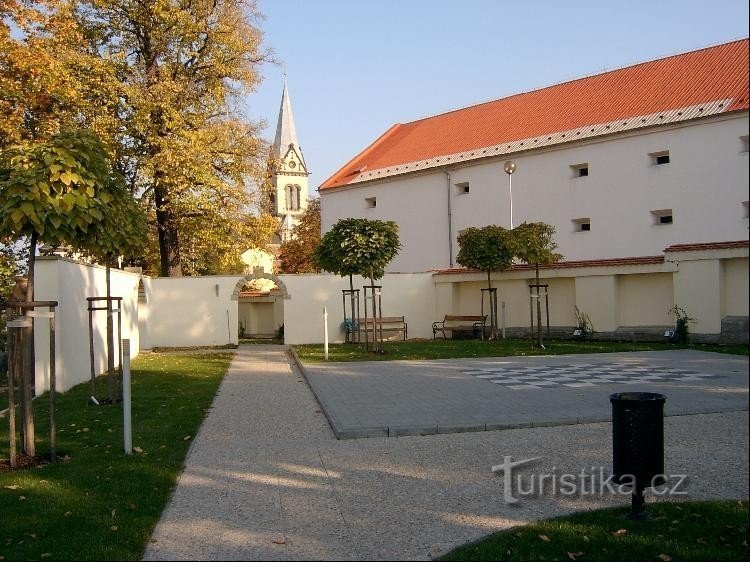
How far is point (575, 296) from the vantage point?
2514 cm

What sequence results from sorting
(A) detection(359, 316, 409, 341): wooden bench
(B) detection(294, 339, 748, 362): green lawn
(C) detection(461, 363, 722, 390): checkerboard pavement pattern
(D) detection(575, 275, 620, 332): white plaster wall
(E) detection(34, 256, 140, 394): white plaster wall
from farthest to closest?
(A) detection(359, 316, 409, 341): wooden bench, (D) detection(575, 275, 620, 332): white plaster wall, (B) detection(294, 339, 748, 362): green lawn, (E) detection(34, 256, 140, 394): white plaster wall, (C) detection(461, 363, 722, 390): checkerboard pavement pattern

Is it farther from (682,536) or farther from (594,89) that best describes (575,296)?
(682,536)

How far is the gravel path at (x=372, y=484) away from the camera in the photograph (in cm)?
492

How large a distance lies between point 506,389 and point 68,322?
8770mm

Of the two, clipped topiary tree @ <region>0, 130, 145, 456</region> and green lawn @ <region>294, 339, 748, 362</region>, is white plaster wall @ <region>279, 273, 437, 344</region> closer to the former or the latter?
green lawn @ <region>294, 339, 748, 362</region>

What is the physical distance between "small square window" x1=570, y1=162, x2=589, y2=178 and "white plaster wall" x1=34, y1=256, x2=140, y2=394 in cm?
2390

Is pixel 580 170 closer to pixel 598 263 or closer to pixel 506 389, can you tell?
pixel 598 263

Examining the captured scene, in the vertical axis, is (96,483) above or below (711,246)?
below

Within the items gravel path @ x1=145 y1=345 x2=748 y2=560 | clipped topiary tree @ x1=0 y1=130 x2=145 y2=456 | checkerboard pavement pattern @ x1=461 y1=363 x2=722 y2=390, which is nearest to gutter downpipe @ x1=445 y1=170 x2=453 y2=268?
checkerboard pavement pattern @ x1=461 y1=363 x2=722 y2=390

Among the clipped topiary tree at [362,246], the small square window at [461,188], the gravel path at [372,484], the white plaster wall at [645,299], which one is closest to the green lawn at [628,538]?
the gravel path at [372,484]

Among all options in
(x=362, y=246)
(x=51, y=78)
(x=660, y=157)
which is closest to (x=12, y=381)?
(x=362, y=246)

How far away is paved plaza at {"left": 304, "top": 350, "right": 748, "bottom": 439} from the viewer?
9.31 meters

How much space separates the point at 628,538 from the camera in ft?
15.6

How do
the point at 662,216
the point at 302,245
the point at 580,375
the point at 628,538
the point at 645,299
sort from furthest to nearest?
the point at 302,245
the point at 662,216
the point at 645,299
the point at 580,375
the point at 628,538
